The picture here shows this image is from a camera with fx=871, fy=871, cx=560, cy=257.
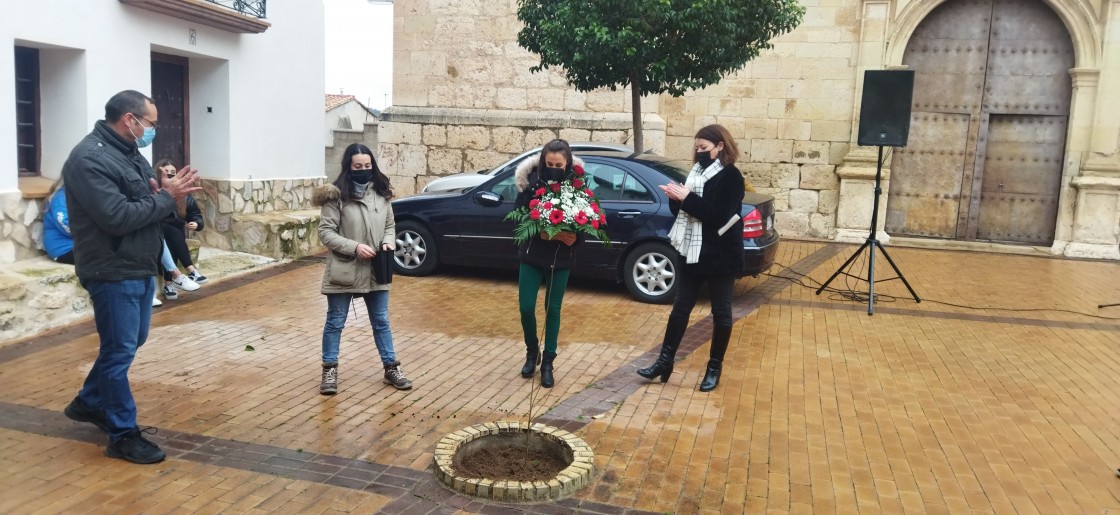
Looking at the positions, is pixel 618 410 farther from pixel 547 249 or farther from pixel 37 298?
pixel 37 298

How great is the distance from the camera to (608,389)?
575cm

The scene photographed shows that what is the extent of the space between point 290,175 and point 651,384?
284 inches

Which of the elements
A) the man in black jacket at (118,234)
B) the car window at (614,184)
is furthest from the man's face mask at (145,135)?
the car window at (614,184)

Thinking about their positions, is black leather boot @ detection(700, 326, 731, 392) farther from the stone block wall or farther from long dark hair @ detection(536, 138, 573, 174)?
the stone block wall

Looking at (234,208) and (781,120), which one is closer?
(234,208)

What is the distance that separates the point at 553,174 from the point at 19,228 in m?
4.89

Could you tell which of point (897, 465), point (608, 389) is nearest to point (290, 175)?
point (608, 389)

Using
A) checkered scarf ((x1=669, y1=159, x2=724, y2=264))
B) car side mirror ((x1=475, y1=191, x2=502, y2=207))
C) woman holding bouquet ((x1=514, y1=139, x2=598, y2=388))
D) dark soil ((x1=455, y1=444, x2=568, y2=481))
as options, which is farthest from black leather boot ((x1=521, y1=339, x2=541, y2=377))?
car side mirror ((x1=475, y1=191, x2=502, y2=207))

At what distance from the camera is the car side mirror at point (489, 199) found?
910 cm

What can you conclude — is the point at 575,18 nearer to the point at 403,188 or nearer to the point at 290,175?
the point at 290,175

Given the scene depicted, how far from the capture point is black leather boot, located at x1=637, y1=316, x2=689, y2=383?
577 centimetres

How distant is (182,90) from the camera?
33.3ft

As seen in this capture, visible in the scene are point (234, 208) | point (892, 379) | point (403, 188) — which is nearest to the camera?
point (892, 379)

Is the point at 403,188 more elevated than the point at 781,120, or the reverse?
the point at 781,120
